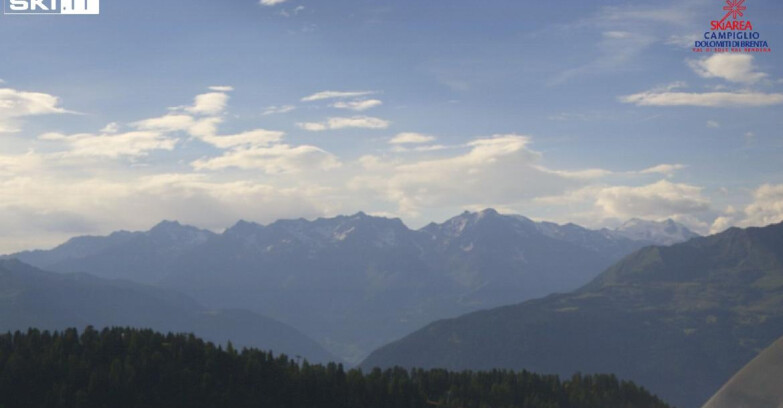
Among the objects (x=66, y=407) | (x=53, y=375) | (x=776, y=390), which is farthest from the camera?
(x=53, y=375)

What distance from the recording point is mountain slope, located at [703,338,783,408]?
6341 cm

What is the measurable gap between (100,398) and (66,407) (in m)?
8.41

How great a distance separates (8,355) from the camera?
196 meters

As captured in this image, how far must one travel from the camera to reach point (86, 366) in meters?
190

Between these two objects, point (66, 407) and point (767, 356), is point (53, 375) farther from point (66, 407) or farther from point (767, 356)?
point (767, 356)

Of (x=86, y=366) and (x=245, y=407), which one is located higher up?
(x=86, y=366)

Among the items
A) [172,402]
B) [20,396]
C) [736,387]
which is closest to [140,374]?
[172,402]

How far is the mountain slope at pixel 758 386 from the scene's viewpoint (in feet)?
208

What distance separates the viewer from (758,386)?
6444 centimetres

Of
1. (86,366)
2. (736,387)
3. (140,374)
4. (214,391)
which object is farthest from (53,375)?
(736,387)

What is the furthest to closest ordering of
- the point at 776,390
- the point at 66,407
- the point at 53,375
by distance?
the point at 53,375, the point at 66,407, the point at 776,390

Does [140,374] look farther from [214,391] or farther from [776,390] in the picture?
[776,390]

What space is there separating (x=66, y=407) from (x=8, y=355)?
33258 mm

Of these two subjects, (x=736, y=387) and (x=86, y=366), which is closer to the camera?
(x=736, y=387)
